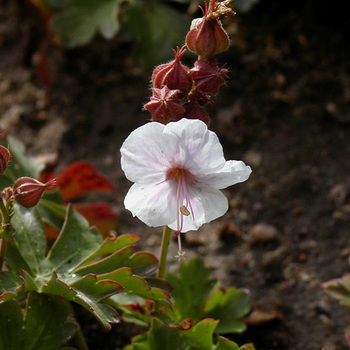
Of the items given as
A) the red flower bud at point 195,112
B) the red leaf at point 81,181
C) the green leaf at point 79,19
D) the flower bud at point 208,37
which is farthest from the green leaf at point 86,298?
the green leaf at point 79,19

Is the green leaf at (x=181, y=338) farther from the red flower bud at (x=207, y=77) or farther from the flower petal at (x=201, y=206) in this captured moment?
the red flower bud at (x=207, y=77)

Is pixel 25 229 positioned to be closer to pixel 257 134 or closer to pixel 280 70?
pixel 257 134

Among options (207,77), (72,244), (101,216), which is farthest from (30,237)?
(207,77)

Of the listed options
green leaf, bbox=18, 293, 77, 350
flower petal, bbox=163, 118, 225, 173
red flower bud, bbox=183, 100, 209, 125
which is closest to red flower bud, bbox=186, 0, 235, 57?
red flower bud, bbox=183, 100, 209, 125

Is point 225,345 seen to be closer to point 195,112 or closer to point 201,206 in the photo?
point 201,206

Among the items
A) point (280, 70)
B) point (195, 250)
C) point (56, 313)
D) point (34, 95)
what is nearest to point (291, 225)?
point (195, 250)

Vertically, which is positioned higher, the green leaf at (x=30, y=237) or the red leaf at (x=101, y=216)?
the green leaf at (x=30, y=237)

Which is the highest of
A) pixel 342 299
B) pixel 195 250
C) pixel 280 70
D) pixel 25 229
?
pixel 280 70

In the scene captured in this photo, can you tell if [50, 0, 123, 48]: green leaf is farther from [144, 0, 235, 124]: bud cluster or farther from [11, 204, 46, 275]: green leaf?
[144, 0, 235, 124]: bud cluster
